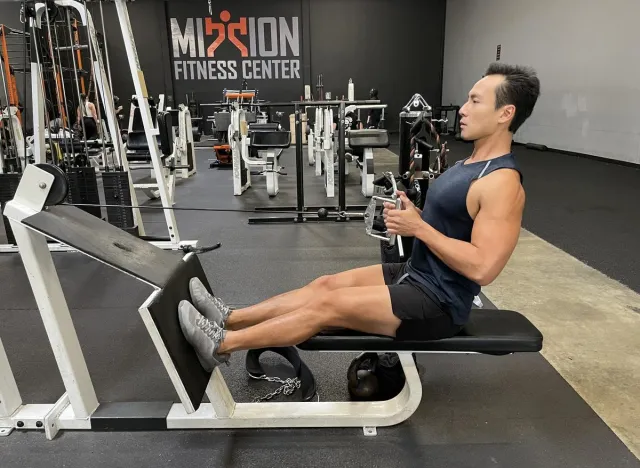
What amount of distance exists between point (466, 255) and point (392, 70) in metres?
11.1

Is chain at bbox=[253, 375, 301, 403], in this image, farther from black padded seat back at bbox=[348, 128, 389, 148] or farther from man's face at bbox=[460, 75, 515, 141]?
black padded seat back at bbox=[348, 128, 389, 148]

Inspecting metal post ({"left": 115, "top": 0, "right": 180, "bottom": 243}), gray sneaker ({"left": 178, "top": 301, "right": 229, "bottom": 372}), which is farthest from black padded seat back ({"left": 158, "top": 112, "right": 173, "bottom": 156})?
gray sneaker ({"left": 178, "top": 301, "right": 229, "bottom": 372})

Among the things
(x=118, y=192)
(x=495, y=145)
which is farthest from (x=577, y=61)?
(x=495, y=145)

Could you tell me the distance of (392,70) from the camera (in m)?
11.5

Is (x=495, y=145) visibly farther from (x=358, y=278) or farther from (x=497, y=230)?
(x=358, y=278)

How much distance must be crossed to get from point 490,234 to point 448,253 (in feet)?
0.40

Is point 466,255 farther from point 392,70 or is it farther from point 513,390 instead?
point 392,70

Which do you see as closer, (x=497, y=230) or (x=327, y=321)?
(x=497, y=230)

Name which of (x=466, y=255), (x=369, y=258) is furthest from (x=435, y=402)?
(x=369, y=258)

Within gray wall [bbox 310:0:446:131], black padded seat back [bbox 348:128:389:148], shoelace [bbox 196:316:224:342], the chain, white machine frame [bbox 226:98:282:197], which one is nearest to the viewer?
shoelace [bbox 196:316:224:342]

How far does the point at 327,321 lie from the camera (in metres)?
1.38

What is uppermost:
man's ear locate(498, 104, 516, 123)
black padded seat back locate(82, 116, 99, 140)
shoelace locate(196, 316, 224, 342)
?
man's ear locate(498, 104, 516, 123)

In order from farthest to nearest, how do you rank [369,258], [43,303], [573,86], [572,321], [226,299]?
[573,86] → [369,258] → [226,299] → [572,321] → [43,303]

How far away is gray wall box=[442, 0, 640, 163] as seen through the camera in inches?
235
